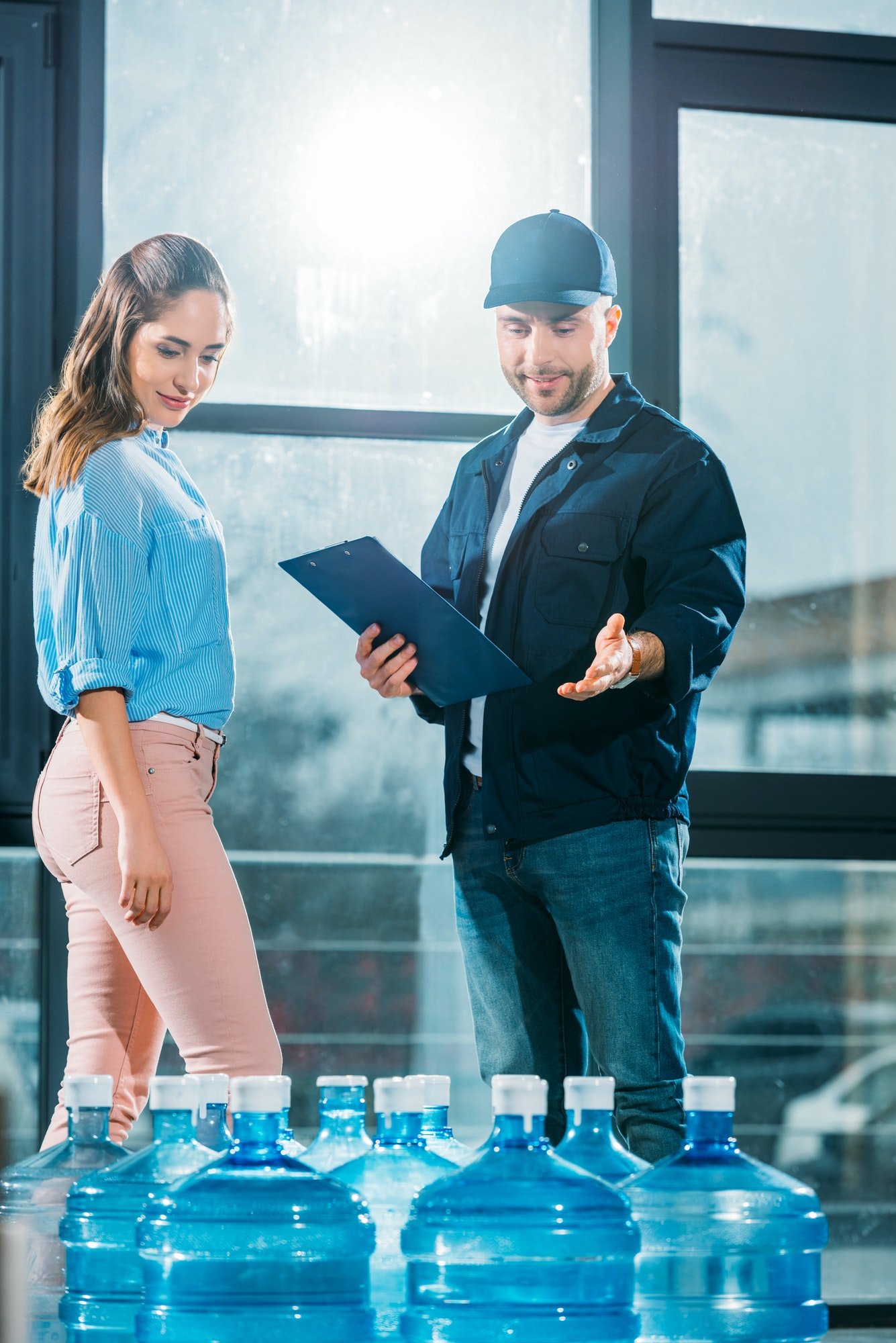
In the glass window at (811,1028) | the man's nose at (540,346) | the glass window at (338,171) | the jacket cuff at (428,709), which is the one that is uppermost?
the glass window at (338,171)

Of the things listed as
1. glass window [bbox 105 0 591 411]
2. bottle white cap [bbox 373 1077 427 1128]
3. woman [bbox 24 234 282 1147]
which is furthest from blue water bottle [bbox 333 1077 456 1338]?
glass window [bbox 105 0 591 411]

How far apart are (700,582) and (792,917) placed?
122cm

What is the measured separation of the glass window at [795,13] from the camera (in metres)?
2.94

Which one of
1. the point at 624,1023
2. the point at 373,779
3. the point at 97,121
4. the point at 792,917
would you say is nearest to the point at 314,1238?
the point at 624,1023

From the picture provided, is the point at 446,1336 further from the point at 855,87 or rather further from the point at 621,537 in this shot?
the point at 855,87

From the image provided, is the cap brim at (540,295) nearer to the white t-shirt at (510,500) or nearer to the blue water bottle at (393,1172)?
the white t-shirt at (510,500)

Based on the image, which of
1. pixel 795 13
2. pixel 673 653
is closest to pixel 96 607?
pixel 673 653

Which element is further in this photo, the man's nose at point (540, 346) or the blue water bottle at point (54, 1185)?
the man's nose at point (540, 346)

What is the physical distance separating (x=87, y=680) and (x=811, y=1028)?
167 cm

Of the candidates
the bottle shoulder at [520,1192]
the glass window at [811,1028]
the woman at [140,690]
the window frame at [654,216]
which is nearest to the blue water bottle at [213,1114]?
the bottle shoulder at [520,1192]

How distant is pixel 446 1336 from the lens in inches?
36.8

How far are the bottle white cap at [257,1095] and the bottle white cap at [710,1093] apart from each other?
269mm

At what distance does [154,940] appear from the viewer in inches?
67.2

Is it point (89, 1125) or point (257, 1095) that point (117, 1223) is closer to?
point (89, 1125)
